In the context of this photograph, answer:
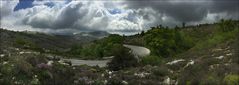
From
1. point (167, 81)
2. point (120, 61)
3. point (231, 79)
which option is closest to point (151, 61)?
point (120, 61)

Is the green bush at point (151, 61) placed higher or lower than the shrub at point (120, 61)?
lower

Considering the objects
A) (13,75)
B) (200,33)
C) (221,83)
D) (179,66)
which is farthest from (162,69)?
(200,33)

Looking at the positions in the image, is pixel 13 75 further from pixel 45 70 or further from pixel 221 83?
pixel 221 83

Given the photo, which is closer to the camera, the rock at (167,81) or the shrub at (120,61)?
the rock at (167,81)

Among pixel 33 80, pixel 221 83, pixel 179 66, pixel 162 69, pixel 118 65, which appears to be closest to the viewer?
pixel 221 83

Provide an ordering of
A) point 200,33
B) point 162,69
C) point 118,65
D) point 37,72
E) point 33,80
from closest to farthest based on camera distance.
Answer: point 33,80, point 37,72, point 162,69, point 118,65, point 200,33

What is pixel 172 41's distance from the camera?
8194 centimetres

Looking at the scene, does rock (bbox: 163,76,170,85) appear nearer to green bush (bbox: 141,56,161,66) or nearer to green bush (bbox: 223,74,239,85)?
green bush (bbox: 223,74,239,85)

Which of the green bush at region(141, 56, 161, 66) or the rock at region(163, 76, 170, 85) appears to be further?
the green bush at region(141, 56, 161, 66)

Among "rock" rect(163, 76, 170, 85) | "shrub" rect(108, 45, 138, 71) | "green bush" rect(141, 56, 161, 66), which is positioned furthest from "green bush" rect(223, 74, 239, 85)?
"green bush" rect(141, 56, 161, 66)

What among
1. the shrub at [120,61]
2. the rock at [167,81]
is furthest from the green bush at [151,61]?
the rock at [167,81]

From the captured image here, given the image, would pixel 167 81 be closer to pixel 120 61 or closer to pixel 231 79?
pixel 231 79

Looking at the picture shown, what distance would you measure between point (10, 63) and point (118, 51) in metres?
10.6

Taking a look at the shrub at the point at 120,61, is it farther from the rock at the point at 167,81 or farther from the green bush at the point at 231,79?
the green bush at the point at 231,79
